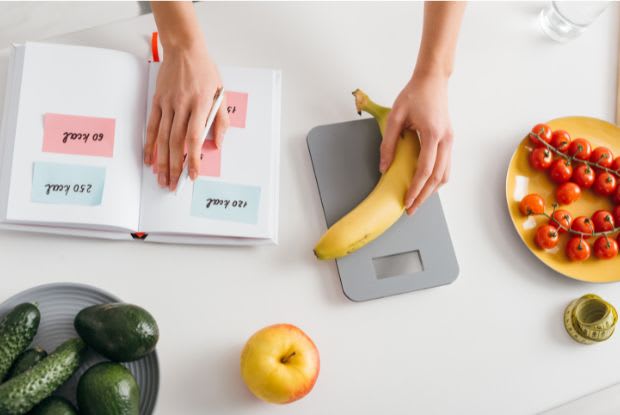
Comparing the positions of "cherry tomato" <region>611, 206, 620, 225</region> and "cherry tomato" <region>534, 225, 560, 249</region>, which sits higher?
"cherry tomato" <region>611, 206, 620, 225</region>

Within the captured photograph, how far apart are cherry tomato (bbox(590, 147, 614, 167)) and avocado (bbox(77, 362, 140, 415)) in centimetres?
77

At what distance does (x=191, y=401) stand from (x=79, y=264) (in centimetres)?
25

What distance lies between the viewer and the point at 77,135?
778mm

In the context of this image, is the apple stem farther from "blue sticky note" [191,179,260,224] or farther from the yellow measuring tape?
the yellow measuring tape

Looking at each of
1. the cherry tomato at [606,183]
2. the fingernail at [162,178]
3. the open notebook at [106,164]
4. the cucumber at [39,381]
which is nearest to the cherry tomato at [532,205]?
the cherry tomato at [606,183]

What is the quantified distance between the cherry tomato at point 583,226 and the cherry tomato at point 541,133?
0.44 feet

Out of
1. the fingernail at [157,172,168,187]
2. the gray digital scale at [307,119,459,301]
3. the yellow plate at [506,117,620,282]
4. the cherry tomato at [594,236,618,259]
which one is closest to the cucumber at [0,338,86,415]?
the fingernail at [157,172,168,187]

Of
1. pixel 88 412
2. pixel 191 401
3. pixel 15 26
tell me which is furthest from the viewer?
pixel 15 26

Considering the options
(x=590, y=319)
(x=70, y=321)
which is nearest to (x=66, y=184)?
(x=70, y=321)

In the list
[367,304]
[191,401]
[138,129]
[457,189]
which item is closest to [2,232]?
[138,129]

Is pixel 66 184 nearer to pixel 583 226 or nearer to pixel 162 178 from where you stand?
pixel 162 178

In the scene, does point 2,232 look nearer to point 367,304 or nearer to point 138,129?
point 138,129

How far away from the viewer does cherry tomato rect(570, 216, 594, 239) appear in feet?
2.83

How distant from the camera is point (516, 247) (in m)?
0.88
